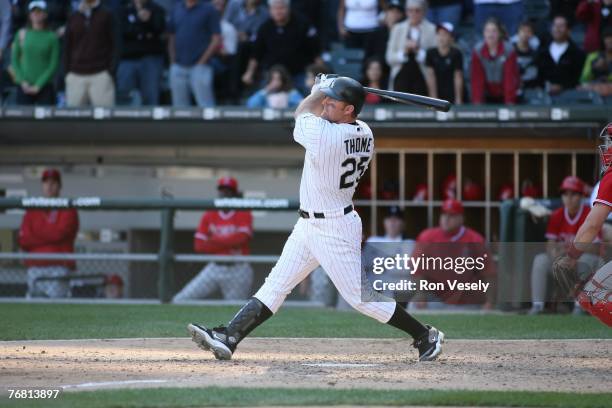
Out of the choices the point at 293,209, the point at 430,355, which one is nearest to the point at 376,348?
the point at 430,355

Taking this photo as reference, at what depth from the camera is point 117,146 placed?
1252 cm

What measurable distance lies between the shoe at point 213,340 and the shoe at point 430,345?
1.04 m

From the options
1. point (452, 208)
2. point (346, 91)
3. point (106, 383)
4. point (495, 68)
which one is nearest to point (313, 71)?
point (495, 68)

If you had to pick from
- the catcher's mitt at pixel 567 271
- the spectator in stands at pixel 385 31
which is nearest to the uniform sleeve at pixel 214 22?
the spectator in stands at pixel 385 31

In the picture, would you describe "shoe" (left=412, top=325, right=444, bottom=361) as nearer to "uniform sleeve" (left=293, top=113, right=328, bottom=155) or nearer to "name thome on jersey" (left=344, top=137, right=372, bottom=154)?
"name thome on jersey" (left=344, top=137, right=372, bottom=154)

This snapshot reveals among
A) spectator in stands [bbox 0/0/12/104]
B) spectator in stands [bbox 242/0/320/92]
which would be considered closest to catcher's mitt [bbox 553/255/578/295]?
spectator in stands [bbox 242/0/320/92]

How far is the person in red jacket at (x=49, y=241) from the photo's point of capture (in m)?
10.5

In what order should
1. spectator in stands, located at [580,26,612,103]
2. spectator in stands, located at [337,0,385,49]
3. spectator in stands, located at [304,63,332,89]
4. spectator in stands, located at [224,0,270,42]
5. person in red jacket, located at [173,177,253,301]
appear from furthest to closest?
spectator in stands, located at [224,0,270,42] → spectator in stands, located at [337,0,385,49] → spectator in stands, located at [580,26,612,103] → spectator in stands, located at [304,63,332,89] → person in red jacket, located at [173,177,253,301]

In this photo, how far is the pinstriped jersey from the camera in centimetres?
589

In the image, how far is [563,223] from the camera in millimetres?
9773

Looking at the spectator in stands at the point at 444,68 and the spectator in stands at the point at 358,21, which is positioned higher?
the spectator in stands at the point at 358,21

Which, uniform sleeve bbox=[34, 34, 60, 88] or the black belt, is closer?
the black belt

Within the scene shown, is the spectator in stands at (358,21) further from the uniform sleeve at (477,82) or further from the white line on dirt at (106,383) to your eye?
the white line on dirt at (106,383)

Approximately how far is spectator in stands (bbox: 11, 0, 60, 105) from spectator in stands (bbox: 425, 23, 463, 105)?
4018 millimetres
